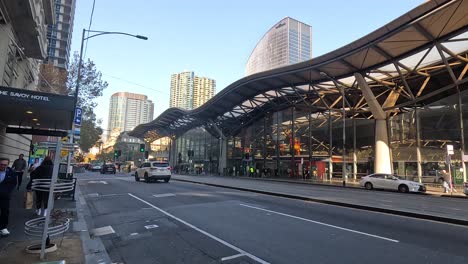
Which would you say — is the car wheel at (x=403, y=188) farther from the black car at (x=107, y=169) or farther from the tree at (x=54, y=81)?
the black car at (x=107, y=169)

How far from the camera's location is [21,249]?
263 inches

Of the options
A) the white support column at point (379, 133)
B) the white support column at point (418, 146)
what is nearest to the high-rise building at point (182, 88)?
the white support column at point (379, 133)

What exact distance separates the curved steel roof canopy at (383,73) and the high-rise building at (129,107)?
10039mm

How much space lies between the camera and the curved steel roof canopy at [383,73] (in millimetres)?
26469

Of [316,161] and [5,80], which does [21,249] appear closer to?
[5,80]

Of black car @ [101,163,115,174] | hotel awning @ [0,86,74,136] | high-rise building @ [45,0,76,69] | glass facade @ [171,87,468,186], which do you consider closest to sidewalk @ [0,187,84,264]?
hotel awning @ [0,86,74,136]

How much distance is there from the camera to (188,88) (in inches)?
1529

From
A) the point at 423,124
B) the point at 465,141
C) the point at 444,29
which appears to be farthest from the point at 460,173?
the point at 444,29

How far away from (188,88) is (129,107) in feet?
67.8

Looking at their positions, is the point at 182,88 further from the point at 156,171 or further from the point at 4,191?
the point at 4,191

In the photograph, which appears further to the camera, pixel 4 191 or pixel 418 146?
pixel 418 146

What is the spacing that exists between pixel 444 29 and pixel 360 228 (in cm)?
2391

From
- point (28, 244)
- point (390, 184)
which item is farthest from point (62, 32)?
point (28, 244)

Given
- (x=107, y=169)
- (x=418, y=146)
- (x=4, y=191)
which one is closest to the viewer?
(x=4, y=191)
